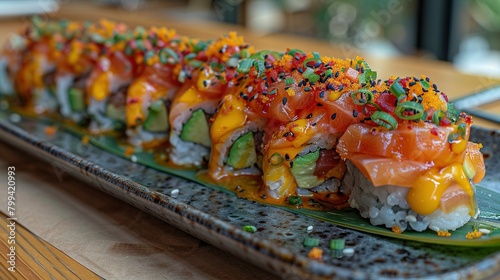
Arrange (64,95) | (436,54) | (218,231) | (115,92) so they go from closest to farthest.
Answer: (218,231), (115,92), (64,95), (436,54)

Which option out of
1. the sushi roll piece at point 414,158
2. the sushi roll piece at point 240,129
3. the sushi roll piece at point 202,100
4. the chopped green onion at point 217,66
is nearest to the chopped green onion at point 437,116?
the sushi roll piece at point 414,158

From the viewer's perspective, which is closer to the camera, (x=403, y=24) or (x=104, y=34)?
Result: (x=104, y=34)

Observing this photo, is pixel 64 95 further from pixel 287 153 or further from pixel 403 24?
pixel 403 24

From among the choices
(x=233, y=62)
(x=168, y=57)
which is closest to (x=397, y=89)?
(x=233, y=62)

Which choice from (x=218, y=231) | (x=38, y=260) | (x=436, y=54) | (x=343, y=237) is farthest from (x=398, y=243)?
(x=436, y=54)

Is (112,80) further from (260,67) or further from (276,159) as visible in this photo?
(276,159)

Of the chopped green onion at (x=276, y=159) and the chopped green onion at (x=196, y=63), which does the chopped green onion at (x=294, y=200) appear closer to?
the chopped green onion at (x=276, y=159)
